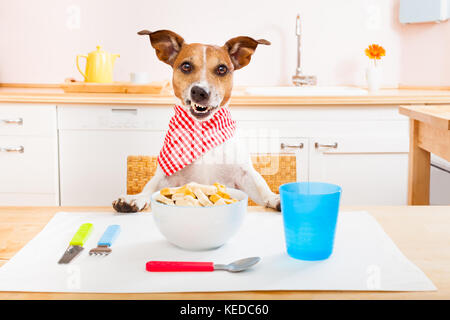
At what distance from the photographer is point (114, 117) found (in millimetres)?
2281

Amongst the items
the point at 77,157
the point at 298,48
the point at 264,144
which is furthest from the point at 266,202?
the point at 298,48

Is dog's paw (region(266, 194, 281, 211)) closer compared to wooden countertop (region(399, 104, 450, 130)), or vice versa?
dog's paw (region(266, 194, 281, 211))

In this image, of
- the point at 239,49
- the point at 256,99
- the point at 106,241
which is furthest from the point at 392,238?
the point at 256,99

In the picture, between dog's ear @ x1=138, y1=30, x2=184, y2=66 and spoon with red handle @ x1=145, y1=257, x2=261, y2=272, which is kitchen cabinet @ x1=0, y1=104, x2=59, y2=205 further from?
spoon with red handle @ x1=145, y1=257, x2=261, y2=272

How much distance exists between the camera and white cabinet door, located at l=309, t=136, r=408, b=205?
90.7 inches

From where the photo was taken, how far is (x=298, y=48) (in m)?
2.79

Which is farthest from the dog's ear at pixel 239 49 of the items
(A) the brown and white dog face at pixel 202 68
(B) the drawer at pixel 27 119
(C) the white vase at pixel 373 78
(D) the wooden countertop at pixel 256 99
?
(C) the white vase at pixel 373 78

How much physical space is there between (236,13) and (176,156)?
1.79 metres

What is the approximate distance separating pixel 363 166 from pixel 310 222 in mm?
1712

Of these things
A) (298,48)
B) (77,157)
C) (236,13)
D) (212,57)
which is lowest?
(77,157)

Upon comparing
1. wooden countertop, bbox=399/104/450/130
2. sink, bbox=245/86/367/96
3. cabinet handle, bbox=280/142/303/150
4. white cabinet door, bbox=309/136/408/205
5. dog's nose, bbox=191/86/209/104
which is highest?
sink, bbox=245/86/367/96

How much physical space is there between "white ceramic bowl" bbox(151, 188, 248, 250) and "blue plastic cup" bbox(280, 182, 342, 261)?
0.25 ft

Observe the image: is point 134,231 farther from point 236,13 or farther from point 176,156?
point 236,13

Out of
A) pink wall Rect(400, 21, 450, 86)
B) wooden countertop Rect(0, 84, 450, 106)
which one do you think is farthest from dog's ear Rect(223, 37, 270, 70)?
pink wall Rect(400, 21, 450, 86)
